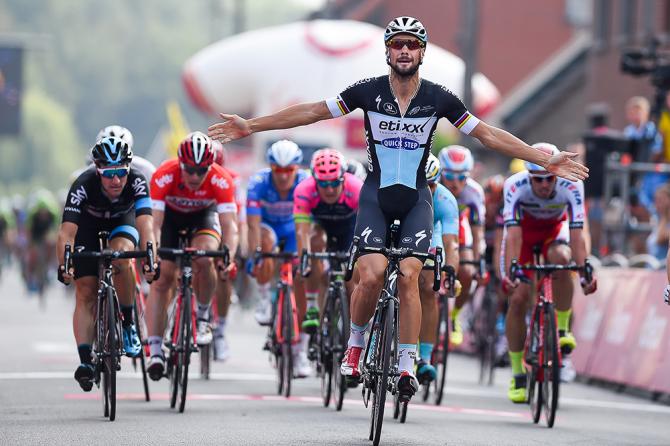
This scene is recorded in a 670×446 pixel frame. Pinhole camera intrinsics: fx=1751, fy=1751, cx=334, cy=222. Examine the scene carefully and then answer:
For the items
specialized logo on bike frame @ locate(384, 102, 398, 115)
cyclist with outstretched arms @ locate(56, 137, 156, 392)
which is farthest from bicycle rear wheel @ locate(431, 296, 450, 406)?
specialized logo on bike frame @ locate(384, 102, 398, 115)

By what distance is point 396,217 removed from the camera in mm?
11500

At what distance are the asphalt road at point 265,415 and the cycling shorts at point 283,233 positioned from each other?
4.29 feet

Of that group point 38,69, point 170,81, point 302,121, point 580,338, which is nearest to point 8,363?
point 580,338

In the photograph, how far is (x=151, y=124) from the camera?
152 meters

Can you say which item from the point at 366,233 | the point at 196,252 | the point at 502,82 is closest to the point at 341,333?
the point at 196,252

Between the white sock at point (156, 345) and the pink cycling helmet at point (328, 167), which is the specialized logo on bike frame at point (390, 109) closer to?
the pink cycling helmet at point (328, 167)

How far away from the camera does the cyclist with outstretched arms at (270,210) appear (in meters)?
16.4

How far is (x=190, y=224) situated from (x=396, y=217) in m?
3.50

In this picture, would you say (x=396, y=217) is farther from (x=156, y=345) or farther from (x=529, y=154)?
(x=156, y=345)

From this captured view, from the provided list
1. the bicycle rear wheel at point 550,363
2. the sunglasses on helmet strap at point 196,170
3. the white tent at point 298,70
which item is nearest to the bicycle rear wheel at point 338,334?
the sunglasses on helmet strap at point 196,170

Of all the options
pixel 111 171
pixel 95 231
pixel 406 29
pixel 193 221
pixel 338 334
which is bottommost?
pixel 338 334

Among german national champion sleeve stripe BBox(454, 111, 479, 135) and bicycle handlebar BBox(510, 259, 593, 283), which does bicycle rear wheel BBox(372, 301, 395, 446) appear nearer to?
german national champion sleeve stripe BBox(454, 111, 479, 135)

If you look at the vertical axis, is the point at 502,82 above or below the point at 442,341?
above

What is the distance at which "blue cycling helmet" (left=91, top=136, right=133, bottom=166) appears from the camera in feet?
41.1
